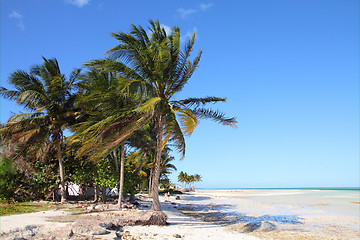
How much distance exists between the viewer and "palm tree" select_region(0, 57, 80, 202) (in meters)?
14.8

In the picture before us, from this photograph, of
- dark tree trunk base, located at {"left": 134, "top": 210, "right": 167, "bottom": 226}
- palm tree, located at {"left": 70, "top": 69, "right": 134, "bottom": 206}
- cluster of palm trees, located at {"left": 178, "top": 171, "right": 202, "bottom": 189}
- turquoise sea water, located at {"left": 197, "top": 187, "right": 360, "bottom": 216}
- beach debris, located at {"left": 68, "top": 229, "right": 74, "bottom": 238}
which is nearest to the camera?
beach debris, located at {"left": 68, "top": 229, "right": 74, "bottom": 238}

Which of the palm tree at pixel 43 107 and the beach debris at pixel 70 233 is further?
the palm tree at pixel 43 107

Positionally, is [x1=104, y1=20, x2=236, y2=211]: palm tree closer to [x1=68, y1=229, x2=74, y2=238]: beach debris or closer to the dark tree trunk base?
the dark tree trunk base

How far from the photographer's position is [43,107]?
15094 mm

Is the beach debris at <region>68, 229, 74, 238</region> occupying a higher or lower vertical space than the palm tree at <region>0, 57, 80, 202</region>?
lower

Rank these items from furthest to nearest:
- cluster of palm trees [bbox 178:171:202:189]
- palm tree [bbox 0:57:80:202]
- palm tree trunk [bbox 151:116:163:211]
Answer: cluster of palm trees [bbox 178:171:202:189], palm tree [bbox 0:57:80:202], palm tree trunk [bbox 151:116:163:211]

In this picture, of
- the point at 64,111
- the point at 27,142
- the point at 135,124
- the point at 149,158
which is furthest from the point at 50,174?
the point at 149,158

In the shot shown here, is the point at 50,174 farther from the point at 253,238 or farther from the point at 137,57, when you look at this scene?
the point at 253,238

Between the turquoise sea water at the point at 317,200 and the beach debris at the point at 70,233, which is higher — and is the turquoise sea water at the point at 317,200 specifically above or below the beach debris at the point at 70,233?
below

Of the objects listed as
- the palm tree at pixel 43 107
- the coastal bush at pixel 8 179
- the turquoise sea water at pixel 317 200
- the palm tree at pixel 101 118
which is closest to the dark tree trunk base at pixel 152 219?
the palm tree at pixel 101 118

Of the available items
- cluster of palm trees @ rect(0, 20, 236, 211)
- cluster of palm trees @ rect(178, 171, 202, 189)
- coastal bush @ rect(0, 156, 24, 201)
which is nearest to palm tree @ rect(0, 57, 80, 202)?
coastal bush @ rect(0, 156, 24, 201)

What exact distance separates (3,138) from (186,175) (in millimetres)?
74340

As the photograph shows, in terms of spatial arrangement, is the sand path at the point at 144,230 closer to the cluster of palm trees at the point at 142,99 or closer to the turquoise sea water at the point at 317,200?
the cluster of palm trees at the point at 142,99

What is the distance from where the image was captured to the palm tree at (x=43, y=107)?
581 inches
